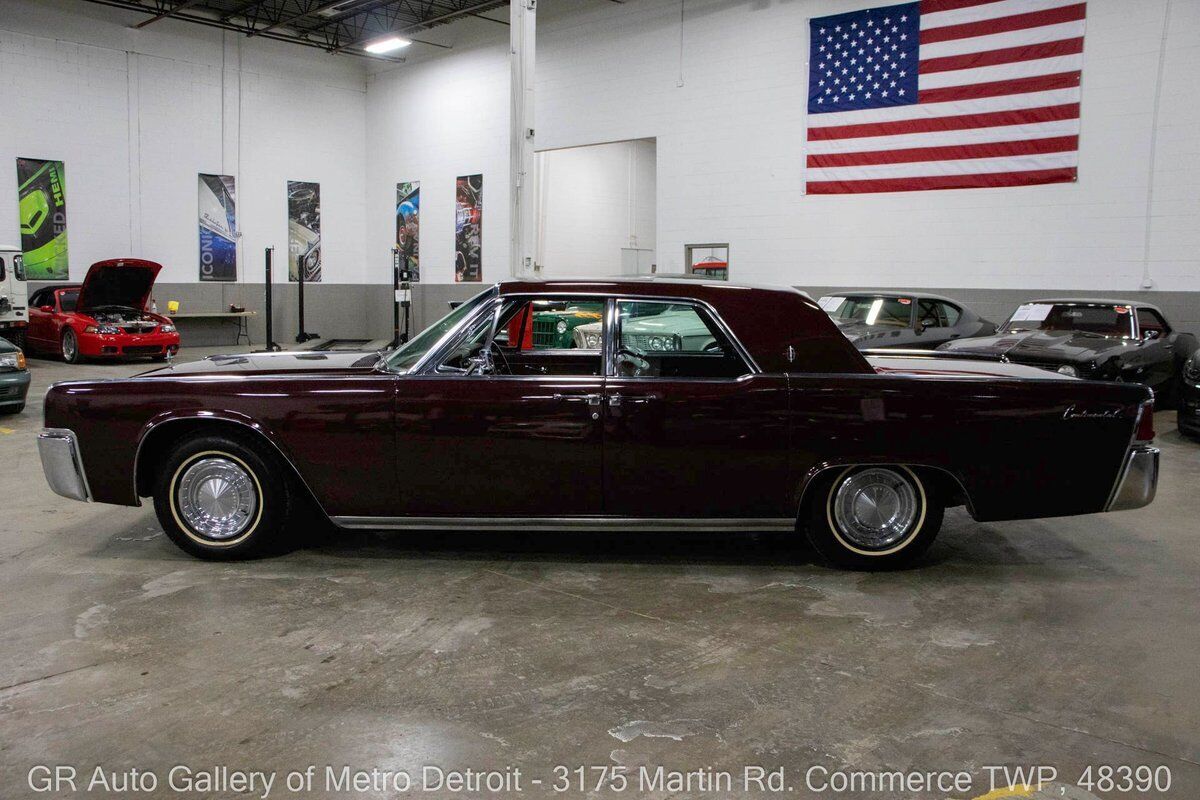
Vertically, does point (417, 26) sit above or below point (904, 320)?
above

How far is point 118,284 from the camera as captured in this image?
592 inches

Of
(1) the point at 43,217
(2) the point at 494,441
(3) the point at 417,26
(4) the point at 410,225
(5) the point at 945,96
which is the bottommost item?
(2) the point at 494,441

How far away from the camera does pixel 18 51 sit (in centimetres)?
1705

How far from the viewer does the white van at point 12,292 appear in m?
14.6

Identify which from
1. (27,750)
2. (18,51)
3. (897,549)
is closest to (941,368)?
(897,549)

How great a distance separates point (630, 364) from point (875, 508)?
1.40m

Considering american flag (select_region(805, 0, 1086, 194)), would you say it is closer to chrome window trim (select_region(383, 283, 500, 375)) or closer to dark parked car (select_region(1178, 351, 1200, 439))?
dark parked car (select_region(1178, 351, 1200, 439))

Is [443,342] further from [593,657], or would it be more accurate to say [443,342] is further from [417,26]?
[417,26]

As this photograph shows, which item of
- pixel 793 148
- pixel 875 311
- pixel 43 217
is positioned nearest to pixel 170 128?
pixel 43 217

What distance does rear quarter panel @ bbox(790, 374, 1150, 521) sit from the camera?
4.41m

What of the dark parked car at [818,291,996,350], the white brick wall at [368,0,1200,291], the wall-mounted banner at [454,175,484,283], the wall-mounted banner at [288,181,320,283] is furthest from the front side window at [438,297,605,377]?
the wall-mounted banner at [288,181,320,283]

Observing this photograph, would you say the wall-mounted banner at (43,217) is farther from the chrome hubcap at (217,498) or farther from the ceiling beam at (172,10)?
the chrome hubcap at (217,498)

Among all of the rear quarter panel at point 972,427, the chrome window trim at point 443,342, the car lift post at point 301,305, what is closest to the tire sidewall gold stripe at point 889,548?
the rear quarter panel at point 972,427

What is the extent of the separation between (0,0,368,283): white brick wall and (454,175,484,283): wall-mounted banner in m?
3.41
